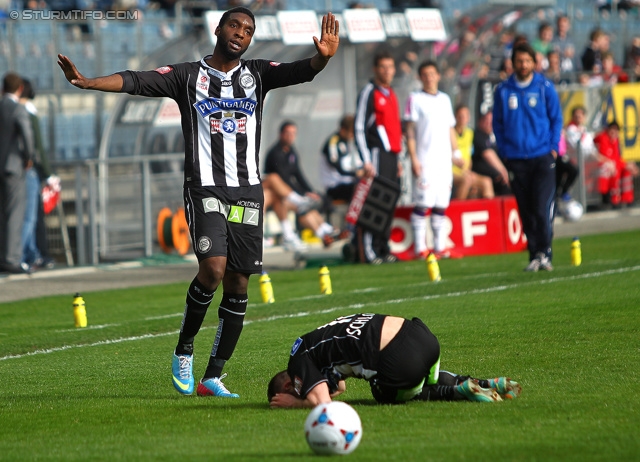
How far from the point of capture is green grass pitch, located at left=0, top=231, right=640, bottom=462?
19.1 feet

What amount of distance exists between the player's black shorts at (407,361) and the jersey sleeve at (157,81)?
6.94 ft

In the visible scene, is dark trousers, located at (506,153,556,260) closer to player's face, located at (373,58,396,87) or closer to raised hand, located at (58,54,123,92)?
player's face, located at (373,58,396,87)

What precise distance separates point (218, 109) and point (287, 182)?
39.4 ft

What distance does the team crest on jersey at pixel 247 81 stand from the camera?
298 inches

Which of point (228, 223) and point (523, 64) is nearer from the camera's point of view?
point (228, 223)

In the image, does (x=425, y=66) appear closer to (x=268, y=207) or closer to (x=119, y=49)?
(x=268, y=207)

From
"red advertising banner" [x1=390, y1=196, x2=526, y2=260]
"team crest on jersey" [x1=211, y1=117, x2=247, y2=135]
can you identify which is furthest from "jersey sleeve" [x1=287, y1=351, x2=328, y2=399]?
"red advertising banner" [x1=390, y1=196, x2=526, y2=260]

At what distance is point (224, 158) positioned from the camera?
7.54 metres

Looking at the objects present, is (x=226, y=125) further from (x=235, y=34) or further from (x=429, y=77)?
(x=429, y=77)

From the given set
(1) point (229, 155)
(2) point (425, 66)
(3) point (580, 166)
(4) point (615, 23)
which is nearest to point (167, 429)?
(1) point (229, 155)

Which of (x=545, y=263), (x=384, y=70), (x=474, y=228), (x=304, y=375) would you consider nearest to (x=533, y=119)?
(x=545, y=263)

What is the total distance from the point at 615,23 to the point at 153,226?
1446cm

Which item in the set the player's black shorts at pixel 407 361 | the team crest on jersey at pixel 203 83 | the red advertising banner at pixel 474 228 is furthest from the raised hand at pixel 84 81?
Answer: the red advertising banner at pixel 474 228

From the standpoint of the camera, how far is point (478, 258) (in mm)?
16062
